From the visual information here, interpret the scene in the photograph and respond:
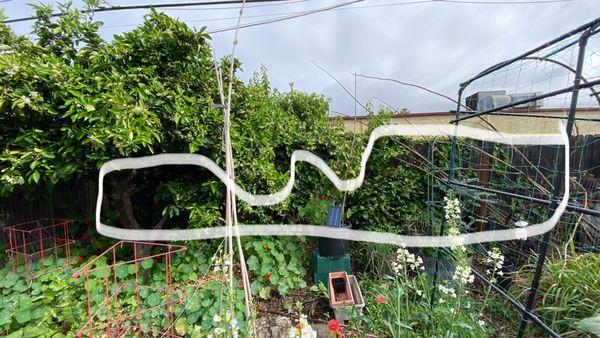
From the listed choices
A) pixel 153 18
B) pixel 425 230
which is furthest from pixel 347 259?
pixel 153 18

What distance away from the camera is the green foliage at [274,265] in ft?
6.14

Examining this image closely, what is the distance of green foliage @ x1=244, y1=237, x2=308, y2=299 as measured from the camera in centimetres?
187

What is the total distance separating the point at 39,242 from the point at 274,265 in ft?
7.64

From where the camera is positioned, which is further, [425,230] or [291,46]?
[291,46]

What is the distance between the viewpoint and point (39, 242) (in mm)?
2322

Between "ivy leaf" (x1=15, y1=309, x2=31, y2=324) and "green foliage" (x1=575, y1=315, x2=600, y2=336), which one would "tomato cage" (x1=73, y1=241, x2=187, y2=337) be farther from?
"green foliage" (x1=575, y1=315, x2=600, y2=336)

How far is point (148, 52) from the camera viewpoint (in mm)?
1641

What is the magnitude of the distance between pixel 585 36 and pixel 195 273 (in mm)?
2422

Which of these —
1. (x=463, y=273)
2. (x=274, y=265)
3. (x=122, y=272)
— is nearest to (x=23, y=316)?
(x=122, y=272)

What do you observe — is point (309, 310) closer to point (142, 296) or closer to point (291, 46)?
point (142, 296)

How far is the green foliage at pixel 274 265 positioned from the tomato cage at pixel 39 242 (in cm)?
150

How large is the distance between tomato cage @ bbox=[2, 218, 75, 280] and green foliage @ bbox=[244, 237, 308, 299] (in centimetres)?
150

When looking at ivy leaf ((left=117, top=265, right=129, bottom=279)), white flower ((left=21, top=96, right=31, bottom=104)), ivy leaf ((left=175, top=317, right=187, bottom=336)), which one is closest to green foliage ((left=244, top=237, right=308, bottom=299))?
ivy leaf ((left=175, top=317, right=187, bottom=336))

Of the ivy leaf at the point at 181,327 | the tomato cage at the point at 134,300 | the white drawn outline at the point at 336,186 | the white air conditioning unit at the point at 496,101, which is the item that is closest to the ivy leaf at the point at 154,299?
the tomato cage at the point at 134,300
